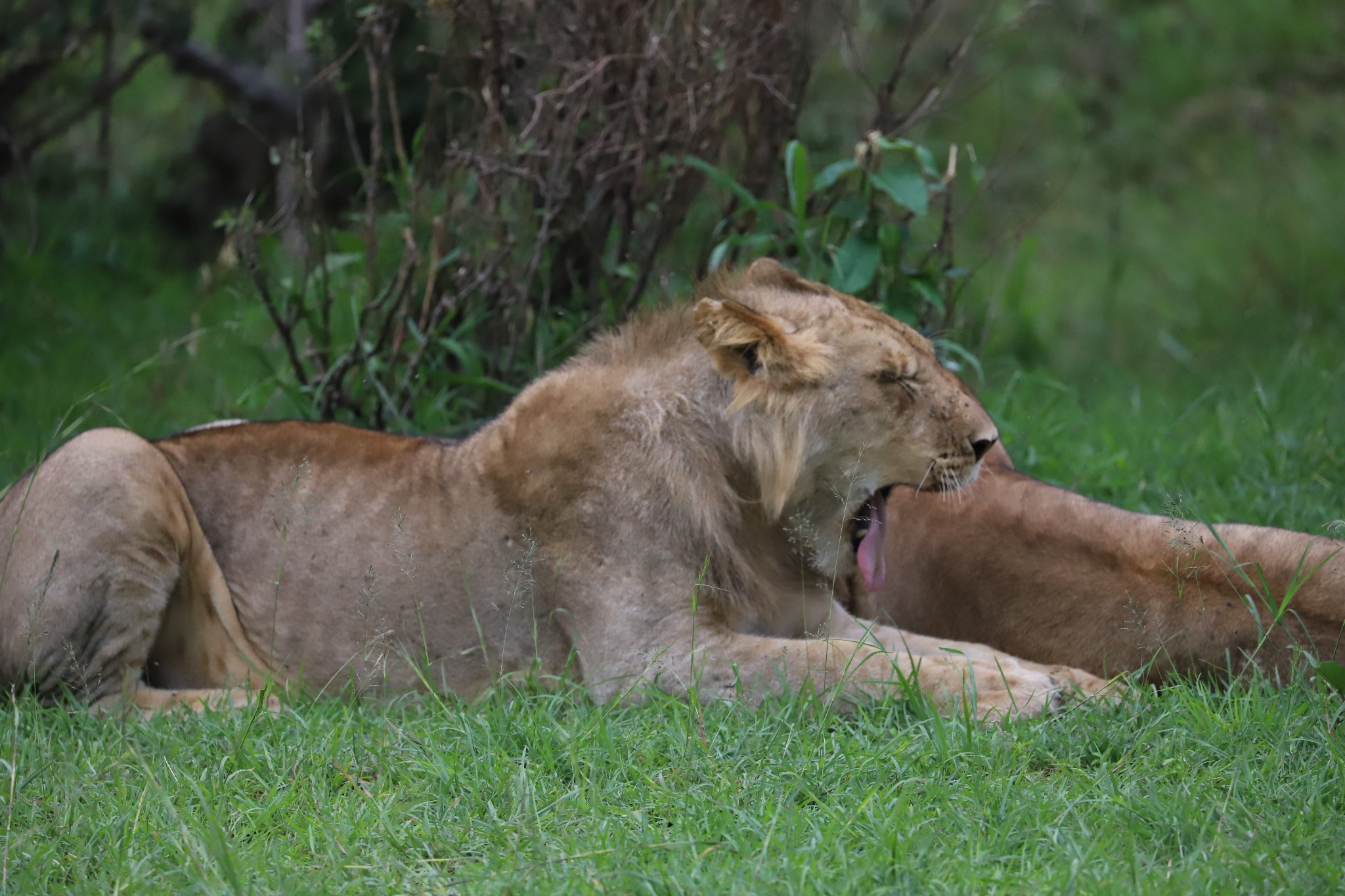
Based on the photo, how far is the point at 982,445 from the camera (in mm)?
3957

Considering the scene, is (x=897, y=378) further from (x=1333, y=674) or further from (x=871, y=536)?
(x=1333, y=674)

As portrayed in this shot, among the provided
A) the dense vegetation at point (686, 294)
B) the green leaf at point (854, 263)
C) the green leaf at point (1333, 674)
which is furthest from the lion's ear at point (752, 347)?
the green leaf at point (854, 263)

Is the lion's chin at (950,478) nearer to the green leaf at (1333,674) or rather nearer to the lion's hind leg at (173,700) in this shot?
the green leaf at (1333,674)

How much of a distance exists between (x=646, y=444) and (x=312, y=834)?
4.73 ft

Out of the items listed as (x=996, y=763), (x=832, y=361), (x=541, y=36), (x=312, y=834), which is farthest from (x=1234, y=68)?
(x=312, y=834)

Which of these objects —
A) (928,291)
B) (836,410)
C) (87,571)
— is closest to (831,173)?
(928,291)

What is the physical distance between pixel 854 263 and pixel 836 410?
1.66m

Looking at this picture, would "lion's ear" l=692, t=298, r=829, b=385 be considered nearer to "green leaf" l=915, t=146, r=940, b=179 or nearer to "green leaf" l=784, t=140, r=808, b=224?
"green leaf" l=784, t=140, r=808, b=224

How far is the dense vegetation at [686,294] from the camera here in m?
2.79

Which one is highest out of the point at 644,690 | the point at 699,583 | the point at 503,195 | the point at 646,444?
the point at 503,195

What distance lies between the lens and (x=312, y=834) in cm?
288

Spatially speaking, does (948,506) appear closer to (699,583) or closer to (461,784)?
(699,583)

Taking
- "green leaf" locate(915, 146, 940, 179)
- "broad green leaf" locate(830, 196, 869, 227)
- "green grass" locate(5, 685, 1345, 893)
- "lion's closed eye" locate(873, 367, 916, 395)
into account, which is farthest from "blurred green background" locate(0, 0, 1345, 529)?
"green grass" locate(5, 685, 1345, 893)

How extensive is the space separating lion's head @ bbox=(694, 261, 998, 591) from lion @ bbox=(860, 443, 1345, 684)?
318 millimetres
